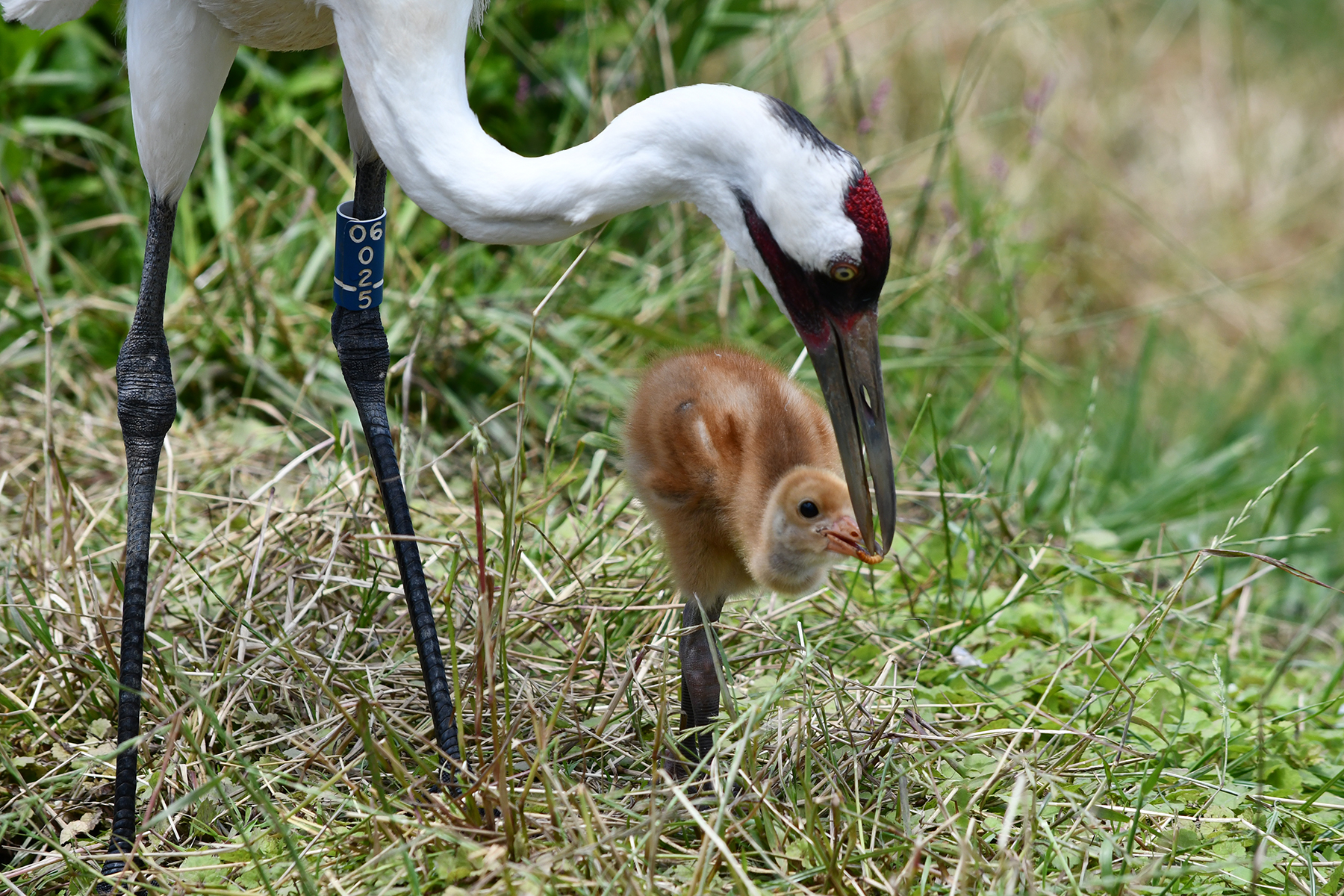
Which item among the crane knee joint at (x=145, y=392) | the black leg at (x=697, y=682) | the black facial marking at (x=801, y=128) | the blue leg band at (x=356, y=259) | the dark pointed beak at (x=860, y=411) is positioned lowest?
the black leg at (x=697, y=682)

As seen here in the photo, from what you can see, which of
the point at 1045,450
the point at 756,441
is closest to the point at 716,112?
the point at 756,441

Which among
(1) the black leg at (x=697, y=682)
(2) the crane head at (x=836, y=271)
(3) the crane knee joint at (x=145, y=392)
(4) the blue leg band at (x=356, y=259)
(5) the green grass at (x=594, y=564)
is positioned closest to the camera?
(2) the crane head at (x=836, y=271)

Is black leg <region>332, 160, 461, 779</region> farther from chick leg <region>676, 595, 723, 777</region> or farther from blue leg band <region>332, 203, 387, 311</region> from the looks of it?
chick leg <region>676, 595, 723, 777</region>

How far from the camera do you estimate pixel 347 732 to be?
2654mm

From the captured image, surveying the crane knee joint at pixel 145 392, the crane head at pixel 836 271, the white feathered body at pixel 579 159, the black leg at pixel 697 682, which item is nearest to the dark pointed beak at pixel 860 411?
the crane head at pixel 836 271

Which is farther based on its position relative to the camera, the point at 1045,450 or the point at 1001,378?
the point at 1001,378

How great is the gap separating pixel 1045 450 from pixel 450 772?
8.94 feet

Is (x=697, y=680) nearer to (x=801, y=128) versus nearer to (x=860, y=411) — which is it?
(x=860, y=411)

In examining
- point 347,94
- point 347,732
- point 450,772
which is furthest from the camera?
point 347,94

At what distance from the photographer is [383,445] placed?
2838 mm

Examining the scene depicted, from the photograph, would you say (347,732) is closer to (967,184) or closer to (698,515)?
(698,515)

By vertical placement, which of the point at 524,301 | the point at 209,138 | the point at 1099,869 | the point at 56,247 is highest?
the point at 209,138

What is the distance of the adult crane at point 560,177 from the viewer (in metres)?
2.25

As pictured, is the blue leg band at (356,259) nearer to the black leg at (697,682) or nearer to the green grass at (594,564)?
the green grass at (594,564)
